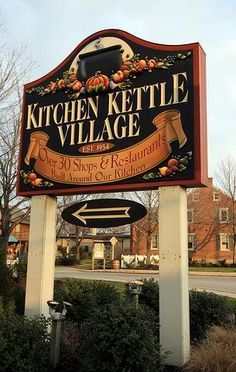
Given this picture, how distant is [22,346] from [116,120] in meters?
3.66

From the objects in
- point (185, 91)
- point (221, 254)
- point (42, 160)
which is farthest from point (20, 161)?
point (221, 254)

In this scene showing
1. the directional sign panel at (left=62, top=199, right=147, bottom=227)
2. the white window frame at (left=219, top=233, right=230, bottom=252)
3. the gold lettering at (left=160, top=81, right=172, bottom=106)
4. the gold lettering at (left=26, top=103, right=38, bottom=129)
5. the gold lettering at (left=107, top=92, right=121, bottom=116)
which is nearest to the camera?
the gold lettering at (left=160, top=81, right=172, bottom=106)

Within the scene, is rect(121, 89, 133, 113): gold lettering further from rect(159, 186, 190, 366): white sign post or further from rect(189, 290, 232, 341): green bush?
rect(189, 290, 232, 341): green bush

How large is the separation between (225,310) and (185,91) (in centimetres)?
401

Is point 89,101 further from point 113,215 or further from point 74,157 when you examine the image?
point 113,215

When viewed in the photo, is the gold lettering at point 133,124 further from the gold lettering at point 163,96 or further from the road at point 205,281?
the road at point 205,281

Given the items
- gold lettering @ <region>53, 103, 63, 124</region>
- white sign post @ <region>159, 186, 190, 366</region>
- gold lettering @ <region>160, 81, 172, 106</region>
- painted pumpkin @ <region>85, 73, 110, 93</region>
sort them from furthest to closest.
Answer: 1. gold lettering @ <region>53, 103, 63, 124</region>
2. painted pumpkin @ <region>85, 73, 110, 93</region>
3. gold lettering @ <region>160, 81, 172, 106</region>
4. white sign post @ <region>159, 186, 190, 366</region>

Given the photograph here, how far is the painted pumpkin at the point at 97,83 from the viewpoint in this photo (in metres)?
7.02

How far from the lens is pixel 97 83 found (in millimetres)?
7109

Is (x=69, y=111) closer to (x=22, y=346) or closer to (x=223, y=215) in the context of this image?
(x=22, y=346)

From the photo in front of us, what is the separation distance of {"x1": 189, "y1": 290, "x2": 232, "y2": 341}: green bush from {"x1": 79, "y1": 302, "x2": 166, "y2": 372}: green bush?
7.42ft

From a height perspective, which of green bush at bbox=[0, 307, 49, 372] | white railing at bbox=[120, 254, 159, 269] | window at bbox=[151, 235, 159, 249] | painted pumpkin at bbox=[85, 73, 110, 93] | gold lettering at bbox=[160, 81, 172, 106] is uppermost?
painted pumpkin at bbox=[85, 73, 110, 93]

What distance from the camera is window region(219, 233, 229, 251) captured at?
43.8m

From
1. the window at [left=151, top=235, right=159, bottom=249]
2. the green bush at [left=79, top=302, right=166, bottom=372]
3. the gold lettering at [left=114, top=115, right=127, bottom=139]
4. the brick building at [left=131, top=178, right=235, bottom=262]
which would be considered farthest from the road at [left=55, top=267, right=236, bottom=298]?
the window at [left=151, top=235, right=159, bottom=249]
